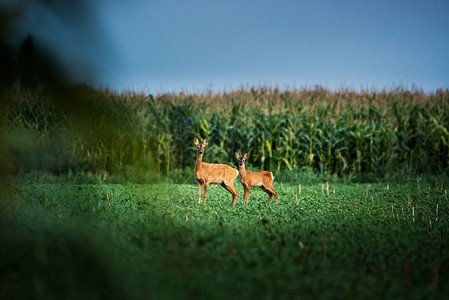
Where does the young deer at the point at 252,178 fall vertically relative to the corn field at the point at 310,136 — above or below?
below

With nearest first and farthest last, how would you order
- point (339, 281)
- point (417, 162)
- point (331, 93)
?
point (339, 281), point (417, 162), point (331, 93)

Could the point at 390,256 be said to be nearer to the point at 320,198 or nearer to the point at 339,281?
the point at 339,281

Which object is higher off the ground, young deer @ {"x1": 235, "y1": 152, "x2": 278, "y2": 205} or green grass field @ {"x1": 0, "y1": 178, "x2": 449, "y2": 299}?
young deer @ {"x1": 235, "y1": 152, "x2": 278, "y2": 205}

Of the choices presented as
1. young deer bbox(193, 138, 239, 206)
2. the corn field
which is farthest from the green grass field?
the corn field

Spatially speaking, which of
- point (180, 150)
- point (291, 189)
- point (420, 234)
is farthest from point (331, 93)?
point (420, 234)

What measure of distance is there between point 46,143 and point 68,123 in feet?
1.89

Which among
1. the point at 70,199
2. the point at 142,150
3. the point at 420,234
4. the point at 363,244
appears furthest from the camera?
the point at 420,234

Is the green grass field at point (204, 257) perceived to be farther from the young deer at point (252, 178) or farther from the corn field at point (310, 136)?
the corn field at point (310, 136)

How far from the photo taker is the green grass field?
195 cm

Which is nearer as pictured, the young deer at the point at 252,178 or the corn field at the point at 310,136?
the young deer at the point at 252,178

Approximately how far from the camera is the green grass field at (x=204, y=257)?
1949 mm

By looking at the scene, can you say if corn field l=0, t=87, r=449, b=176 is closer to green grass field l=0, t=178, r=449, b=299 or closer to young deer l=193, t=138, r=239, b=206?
young deer l=193, t=138, r=239, b=206

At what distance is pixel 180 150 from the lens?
1220cm

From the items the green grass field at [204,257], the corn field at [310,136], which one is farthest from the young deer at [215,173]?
the corn field at [310,136]
